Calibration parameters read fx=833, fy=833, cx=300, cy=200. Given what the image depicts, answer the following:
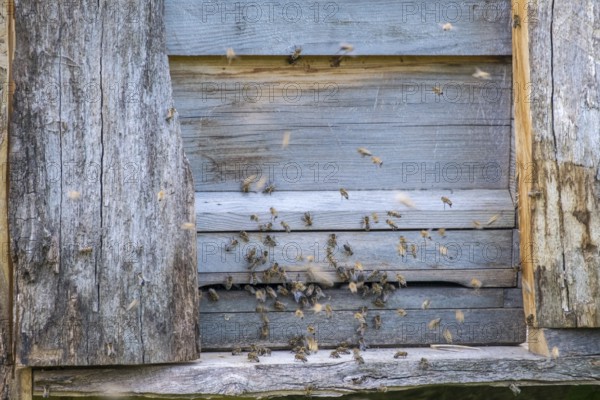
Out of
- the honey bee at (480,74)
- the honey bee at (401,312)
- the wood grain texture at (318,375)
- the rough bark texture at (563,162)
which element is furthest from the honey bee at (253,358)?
the honey bee at (480,74)

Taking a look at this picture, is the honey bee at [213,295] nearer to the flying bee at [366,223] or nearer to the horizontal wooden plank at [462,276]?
the horizontal wooden plank at [462,276]

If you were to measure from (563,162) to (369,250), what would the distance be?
835 millimetres

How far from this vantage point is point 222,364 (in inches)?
122

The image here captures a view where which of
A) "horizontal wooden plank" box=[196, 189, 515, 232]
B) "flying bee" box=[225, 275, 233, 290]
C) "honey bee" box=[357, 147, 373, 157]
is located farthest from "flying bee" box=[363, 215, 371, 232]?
"flying bee" box=[225, 275, 233, 290]

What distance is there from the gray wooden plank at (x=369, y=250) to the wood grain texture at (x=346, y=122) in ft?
0.67

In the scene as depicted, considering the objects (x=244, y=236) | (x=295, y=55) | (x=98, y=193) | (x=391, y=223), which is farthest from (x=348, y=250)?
(x=98, y=193)

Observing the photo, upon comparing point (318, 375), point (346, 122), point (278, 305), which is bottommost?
point (318, 375)

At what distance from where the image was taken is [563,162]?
3.21 metres

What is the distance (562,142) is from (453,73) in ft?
1.75

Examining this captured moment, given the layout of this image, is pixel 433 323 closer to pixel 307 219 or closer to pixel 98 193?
pixel 307 219

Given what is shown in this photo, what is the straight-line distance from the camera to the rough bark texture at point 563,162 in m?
3.20

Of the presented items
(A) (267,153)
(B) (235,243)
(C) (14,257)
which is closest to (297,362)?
(B) (235,243)

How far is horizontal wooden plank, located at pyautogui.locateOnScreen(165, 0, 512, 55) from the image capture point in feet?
10.8

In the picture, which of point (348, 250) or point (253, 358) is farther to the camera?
point (348, 250)
